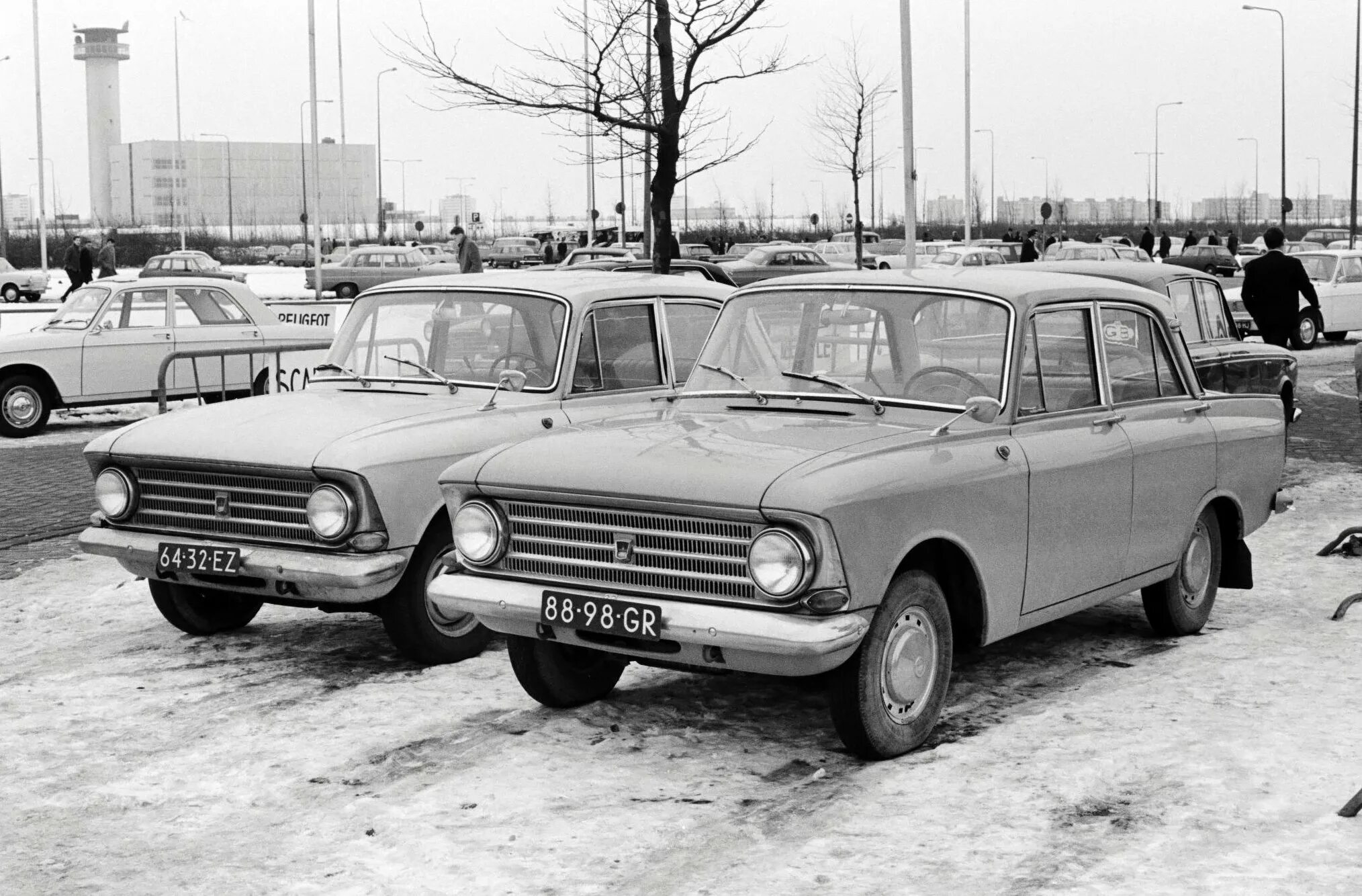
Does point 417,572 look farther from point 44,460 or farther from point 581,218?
point 581,218

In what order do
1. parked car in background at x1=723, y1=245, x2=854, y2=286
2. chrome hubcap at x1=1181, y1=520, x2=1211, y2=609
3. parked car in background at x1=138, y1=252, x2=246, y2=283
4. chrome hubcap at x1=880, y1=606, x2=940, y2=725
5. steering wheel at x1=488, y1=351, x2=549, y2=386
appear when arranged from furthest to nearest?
parked car in background at x1=138, y1=252, x2=246, y2=283, parked car in background at x1=723, y1=245, x2=854, y2=286, steering wheel at x1=488, y1=351, x2=549, y2=386, chrome hubcap at x1=1181, y1=520, x2=1211, y2=609, chrome hubcap at x1=880, y1=606, x2=940, y2=725

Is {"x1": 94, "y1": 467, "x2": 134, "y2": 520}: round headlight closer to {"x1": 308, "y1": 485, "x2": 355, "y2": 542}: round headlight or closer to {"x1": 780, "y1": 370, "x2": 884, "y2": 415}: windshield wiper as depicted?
{"x1": 308, "y1": 485, "x2": 355, "y2": 542}: round headlight

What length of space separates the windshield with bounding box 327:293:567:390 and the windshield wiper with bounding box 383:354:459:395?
0.02 m

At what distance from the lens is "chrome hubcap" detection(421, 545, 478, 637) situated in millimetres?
7121

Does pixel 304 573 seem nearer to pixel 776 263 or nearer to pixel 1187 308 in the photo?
pixel 1187 308

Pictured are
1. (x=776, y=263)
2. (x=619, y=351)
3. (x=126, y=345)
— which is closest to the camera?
(x=619, y=351)

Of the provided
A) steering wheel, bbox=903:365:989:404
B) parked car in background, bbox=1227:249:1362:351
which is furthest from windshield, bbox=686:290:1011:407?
parked car in background, bbox=1227:249:1362:351

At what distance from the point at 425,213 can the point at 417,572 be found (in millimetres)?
196414

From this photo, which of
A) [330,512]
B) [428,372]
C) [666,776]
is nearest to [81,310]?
[428,372]

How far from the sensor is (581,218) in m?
156

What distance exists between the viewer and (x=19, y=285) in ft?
154

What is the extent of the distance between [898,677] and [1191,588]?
253cm

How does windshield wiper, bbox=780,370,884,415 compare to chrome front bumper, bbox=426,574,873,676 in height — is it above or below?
above

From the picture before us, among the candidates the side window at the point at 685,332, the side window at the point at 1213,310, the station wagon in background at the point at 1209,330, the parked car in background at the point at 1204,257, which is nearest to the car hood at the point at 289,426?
the side window at the point at 685,332
